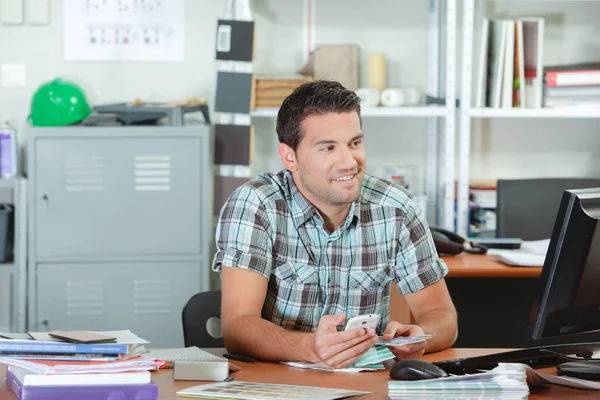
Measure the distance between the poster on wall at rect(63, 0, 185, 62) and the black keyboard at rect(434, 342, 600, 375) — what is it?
2.62m

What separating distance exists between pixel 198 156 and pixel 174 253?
1.30 ft

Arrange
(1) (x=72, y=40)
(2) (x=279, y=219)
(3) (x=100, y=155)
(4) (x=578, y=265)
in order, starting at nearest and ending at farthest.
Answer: (4) (x=578, y=265) → (2) (x=279, y=219) → (3) (x=100, y=155) → (1) (x=72, y=40)

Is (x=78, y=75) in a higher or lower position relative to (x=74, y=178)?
higher

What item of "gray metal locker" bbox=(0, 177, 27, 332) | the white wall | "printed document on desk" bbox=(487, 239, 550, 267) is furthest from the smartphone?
the white wall

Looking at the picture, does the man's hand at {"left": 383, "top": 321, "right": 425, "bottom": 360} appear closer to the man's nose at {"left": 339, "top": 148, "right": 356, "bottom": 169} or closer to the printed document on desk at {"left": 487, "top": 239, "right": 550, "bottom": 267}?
the man's nose at {"left": 339, "top": 148, "right": 356, "bottom": 169}

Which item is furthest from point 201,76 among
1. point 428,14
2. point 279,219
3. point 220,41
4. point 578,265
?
point 578,265

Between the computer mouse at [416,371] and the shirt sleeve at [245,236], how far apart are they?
0.57m

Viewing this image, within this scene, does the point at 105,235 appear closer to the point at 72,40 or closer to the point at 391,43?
the point at 72,40

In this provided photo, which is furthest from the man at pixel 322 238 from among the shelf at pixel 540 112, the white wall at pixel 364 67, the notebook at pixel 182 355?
the white wall at pixel 364 67

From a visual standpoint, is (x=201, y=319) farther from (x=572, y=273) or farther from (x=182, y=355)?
(x=572, y=273)

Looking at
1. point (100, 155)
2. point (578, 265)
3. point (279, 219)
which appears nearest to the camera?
point (578, 265)

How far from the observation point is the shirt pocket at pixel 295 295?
2230 mm

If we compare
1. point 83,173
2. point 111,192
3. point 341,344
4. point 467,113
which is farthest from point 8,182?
point 341,344

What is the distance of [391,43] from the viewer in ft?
13.5
